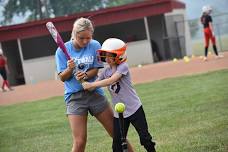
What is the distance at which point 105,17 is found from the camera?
35.2 metres

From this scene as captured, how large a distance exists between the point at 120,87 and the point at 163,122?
4.26m

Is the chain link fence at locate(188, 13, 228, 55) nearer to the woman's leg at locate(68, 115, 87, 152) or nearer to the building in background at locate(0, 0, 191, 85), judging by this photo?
the building in background at locate(0, 0, 191, 85)

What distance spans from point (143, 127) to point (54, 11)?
6460 centimetres

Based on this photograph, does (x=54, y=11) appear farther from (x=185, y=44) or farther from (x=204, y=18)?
(x=204, y=18)

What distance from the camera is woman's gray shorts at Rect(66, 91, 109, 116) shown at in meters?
6.79

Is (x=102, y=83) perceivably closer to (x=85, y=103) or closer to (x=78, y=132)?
(x=85, y=103)

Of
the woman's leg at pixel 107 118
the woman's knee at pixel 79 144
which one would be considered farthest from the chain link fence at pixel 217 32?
the woman's knee at pixel 79 144

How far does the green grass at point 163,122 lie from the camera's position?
883cm

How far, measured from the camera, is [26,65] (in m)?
35.2

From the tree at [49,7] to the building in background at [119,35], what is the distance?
28.6 m

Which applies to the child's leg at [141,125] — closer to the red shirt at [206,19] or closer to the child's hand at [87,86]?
the child's hand at [87,86]

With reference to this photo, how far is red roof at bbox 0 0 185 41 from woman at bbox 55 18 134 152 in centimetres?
2775

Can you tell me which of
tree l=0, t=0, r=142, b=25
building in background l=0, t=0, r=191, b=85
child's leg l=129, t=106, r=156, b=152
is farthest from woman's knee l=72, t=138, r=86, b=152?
tree l=0, t=0, r=142, b=25

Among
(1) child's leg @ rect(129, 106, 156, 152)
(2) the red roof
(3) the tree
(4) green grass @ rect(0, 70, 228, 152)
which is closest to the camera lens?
(1) child's leg @ rect(129, 106, 156, 152)
